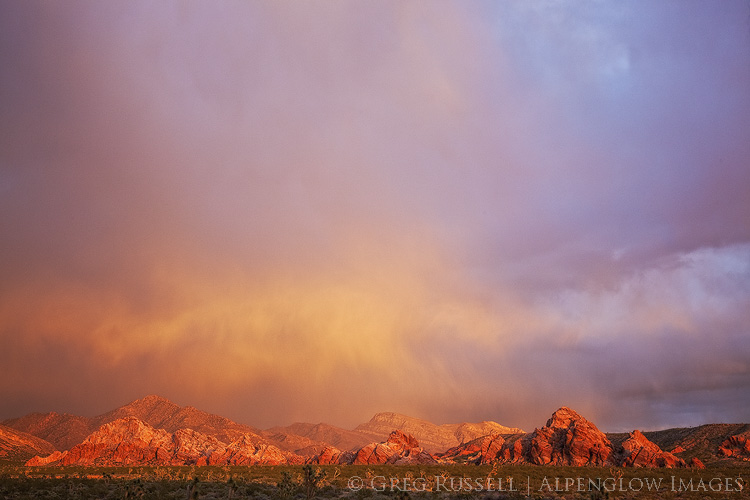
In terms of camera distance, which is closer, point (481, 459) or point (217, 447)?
point (481, 459)

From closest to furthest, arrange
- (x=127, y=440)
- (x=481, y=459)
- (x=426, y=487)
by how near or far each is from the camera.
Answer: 1. (x=426, y=487)
2. (x=481, y=459)
3. (x=127, y=440)

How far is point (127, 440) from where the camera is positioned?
16650cm

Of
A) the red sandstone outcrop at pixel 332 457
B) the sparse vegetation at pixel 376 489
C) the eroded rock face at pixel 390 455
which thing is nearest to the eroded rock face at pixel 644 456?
the sparse vegetation at pixel 376 489

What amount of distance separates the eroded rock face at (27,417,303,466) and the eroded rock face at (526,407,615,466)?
3444 inches

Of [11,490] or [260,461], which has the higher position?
[11,490]

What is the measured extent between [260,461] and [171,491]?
126 m

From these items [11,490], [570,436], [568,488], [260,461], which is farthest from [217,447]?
[568,488]

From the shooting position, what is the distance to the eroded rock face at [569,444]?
101m

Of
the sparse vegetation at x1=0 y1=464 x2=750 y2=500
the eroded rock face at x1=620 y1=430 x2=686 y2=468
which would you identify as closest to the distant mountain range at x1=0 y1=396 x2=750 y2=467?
the eroded rock face at x1=620 y1=430 x2=686 y2=468

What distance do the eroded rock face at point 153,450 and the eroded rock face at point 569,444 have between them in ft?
287

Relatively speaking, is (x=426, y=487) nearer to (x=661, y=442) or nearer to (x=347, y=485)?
(x=347, y=485)

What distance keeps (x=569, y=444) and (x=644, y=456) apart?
17312 mm

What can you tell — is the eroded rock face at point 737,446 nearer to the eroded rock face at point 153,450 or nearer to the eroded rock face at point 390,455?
the eroded rock face at point 390,455

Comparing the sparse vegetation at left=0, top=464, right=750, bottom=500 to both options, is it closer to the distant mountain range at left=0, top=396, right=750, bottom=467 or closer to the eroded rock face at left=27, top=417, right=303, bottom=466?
the distant mountain range at left=0, top=396, right=750, bottom=467
